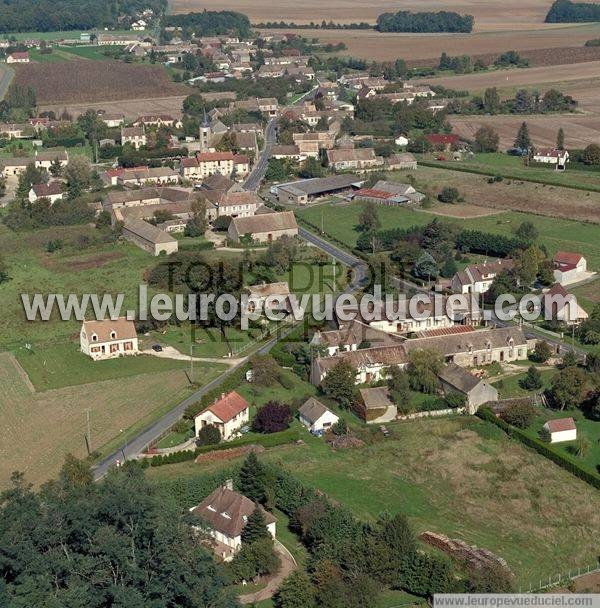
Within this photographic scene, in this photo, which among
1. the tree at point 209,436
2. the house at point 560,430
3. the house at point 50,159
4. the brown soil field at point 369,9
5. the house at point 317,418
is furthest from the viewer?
the brown soil field at point 369,9

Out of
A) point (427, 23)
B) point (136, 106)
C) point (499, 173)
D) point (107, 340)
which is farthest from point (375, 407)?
point (427, 23)

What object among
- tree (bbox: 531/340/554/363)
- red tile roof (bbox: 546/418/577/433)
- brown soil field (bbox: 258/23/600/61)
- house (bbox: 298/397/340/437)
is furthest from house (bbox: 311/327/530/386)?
brown soil field (bbox: 258/23/600/61)

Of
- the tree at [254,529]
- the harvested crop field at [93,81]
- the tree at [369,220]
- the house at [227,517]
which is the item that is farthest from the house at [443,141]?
the tree at [254,529]

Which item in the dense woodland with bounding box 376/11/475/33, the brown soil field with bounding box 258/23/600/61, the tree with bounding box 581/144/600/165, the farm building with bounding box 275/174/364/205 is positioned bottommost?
the farm building with bounding box 275/174/364/205

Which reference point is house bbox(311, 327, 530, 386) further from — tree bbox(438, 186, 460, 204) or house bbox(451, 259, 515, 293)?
tree bbox(438, 186, 460, 204)

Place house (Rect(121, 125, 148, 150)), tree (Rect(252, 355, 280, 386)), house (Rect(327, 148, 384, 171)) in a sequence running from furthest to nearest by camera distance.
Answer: house (Rect(121, 125, 148, 150)) < house (Rect(327, 148, 384, 171)) < tree (Rect(252, 355, 280, 386))

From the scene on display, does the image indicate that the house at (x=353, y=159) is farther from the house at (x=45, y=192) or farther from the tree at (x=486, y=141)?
the house at (x=45, y=192)
